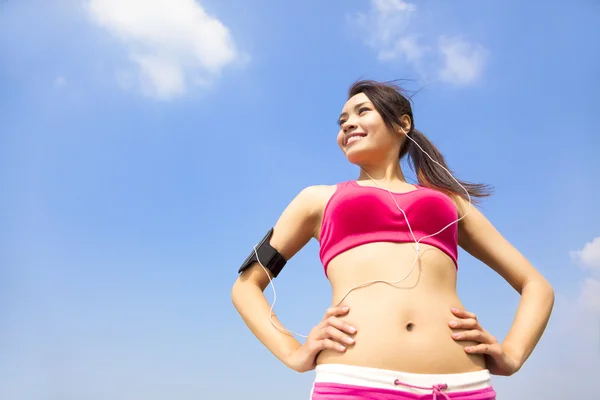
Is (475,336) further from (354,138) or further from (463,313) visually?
(354,138)

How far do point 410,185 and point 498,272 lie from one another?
0.72 m

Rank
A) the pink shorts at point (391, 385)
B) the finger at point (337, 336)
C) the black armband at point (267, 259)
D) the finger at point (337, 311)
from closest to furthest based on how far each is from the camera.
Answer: the pink shorts at point (391, 385), the finger at point (337, 336), the finger at point (337, 311), the black armband at point (267, 259)

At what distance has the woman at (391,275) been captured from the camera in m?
2.20

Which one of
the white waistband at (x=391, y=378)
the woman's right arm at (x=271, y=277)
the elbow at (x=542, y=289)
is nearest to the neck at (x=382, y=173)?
the woman's right arm at (x=271, y=277)

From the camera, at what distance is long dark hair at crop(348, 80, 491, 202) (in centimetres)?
313

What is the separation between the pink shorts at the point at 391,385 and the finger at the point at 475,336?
0.51 ft

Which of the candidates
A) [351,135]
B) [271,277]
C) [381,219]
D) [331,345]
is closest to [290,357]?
[331,345]

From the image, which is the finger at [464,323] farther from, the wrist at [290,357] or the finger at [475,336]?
the wrist at [290,357]

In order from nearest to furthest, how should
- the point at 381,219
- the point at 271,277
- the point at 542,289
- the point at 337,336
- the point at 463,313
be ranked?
the point at 337,336 → the point at 463,313 → the point at 381,219 → the point at 542,289 → the point at 271,277

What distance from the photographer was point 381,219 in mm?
2594

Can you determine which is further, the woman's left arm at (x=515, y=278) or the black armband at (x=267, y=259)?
the black armband at (x=267, y=259)

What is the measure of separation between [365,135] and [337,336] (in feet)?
4.38

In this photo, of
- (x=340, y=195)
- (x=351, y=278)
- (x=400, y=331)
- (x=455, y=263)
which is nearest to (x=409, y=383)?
(x=400, y=331)

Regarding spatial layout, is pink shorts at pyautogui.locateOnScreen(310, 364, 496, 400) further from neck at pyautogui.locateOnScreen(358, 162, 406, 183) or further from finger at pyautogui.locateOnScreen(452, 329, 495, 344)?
neck at pyautogui.locateOnScreen(358, 162, 406, 183)
